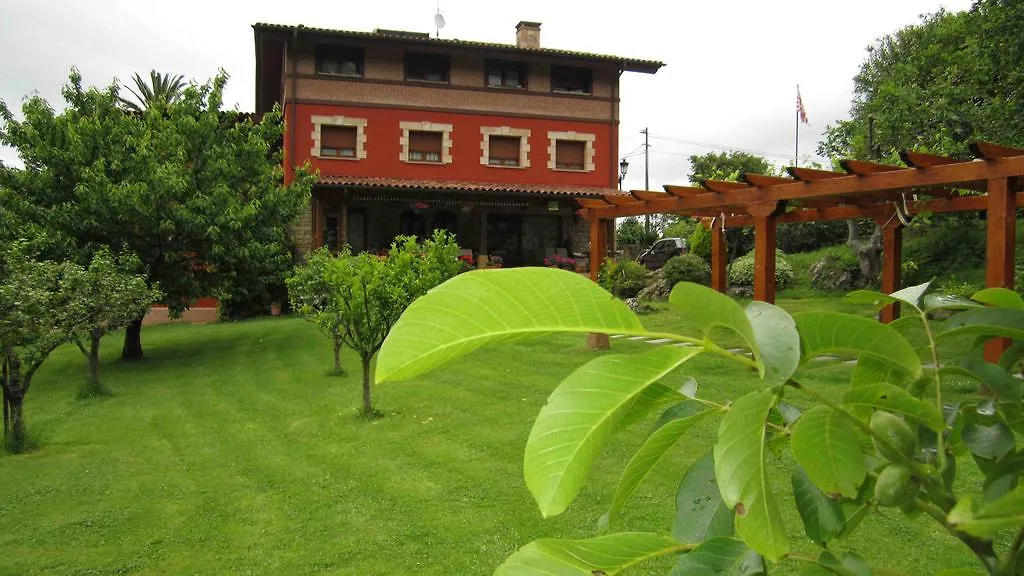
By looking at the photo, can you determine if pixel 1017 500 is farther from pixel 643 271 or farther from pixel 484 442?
pixel 643 271

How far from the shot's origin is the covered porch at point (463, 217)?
1834 cm

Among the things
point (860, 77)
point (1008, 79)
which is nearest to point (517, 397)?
point (1008, 79)

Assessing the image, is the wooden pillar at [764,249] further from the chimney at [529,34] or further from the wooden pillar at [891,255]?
the chimney at [529,34]

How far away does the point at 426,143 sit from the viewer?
19312 millimetres

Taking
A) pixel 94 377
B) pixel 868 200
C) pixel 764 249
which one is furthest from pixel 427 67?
pixel 764 249

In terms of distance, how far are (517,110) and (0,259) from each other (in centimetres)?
1475

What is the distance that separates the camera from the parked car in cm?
2295

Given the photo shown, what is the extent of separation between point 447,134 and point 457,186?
1.99 metres

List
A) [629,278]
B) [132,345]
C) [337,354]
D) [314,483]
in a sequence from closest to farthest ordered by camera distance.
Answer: [314,483]
[337,354]
[132,345]
[629,278]

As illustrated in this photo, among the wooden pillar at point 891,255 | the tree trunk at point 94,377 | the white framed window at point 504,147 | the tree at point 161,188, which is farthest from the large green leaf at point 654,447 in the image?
the white framed window at point 504,147

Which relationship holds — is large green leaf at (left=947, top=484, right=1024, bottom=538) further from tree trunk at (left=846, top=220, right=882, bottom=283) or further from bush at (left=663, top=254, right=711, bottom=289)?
bush at (left=663, top=254, right=711, bottom=289)

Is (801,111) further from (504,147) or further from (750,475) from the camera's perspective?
(750,475)

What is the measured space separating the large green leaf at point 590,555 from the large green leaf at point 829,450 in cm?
14

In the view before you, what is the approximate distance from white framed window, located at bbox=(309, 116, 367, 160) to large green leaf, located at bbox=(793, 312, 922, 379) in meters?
19.3
